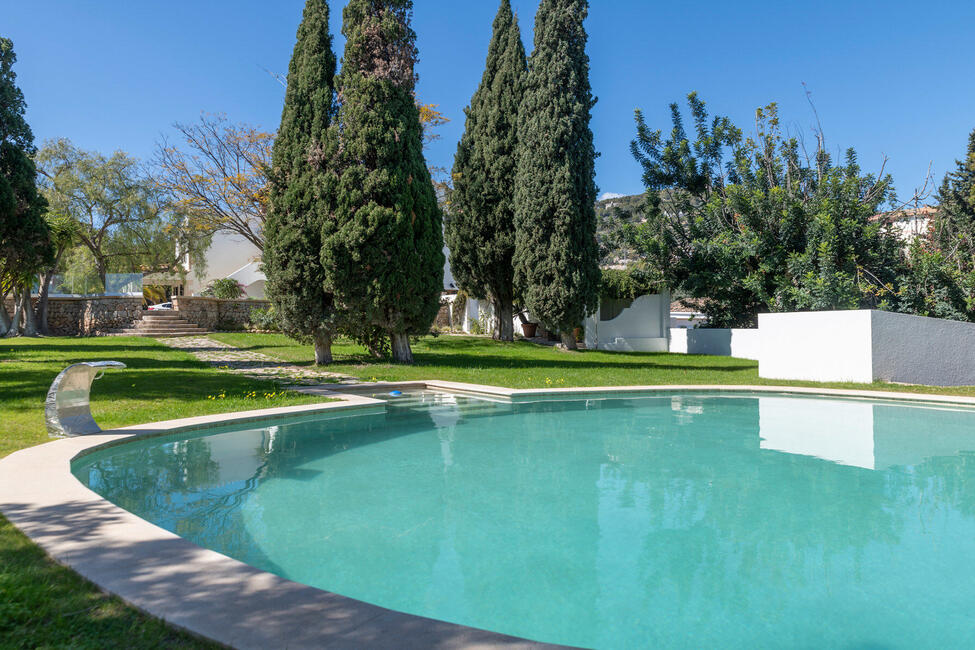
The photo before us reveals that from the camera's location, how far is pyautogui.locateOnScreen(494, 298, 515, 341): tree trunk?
75.8 feet

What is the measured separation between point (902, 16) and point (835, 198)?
5.09 m

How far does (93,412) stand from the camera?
7.63 meters

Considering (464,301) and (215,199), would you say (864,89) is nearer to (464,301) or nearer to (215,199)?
(464,301)

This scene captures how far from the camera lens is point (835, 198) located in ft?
55.3

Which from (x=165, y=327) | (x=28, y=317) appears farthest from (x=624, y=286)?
(x=28, y=317)

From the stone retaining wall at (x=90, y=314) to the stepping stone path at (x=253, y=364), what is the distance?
5541mm

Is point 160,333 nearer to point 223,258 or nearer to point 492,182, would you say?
point 492,182

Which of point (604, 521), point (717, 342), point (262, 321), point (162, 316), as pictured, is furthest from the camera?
point (262, 321)

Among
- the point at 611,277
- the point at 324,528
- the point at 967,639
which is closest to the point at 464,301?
the point at 611,277

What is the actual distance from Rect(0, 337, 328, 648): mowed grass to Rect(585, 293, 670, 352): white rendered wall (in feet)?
49.6

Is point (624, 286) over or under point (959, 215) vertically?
under

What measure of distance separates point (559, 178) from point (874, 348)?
10578 millimetres

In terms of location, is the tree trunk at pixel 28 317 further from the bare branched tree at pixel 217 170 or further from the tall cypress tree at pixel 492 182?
the tall cypress tree at pixel 492 182

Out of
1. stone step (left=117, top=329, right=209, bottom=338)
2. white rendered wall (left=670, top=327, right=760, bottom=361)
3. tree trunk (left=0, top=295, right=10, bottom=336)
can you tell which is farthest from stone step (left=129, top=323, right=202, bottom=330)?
white rendered wall (left=670, top=327, right=760, bottom=361)
